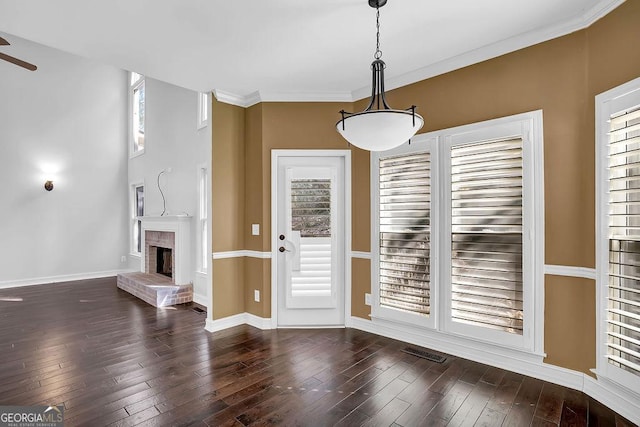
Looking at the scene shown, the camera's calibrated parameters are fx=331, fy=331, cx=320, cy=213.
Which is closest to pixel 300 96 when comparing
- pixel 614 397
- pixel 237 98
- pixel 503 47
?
pixel 237 98

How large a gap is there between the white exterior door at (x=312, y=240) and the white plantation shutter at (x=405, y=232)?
53 cm

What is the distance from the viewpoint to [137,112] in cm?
702

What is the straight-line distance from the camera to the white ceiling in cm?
220

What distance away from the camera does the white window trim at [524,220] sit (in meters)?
2.52

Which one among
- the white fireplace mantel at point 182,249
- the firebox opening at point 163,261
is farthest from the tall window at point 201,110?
the firebox opening at point 163,261

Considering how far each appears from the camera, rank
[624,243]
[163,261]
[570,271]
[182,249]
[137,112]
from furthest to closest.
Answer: [137,112] → [163,261] → [182,249] → [570,271] → [624,243]

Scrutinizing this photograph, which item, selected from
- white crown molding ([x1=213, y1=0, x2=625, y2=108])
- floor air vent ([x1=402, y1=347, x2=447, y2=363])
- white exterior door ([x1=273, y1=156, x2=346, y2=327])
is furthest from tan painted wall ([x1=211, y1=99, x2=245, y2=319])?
floor air vent ([x1=402, y1=347, x2=447, y2=363])

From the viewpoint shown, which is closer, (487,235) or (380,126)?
(380,126)

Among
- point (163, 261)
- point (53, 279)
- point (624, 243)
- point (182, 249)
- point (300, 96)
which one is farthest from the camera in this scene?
point (53, 279)

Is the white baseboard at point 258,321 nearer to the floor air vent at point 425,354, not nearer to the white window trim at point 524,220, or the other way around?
the white window trim at point 524,220

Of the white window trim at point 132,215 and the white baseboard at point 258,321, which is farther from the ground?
the white window trim at point 132,215

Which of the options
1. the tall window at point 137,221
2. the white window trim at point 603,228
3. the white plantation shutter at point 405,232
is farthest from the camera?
the tall window at point 137,221

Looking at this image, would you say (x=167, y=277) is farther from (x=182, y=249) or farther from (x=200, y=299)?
(x=200, y=299)

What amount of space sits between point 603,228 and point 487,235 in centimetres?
75
